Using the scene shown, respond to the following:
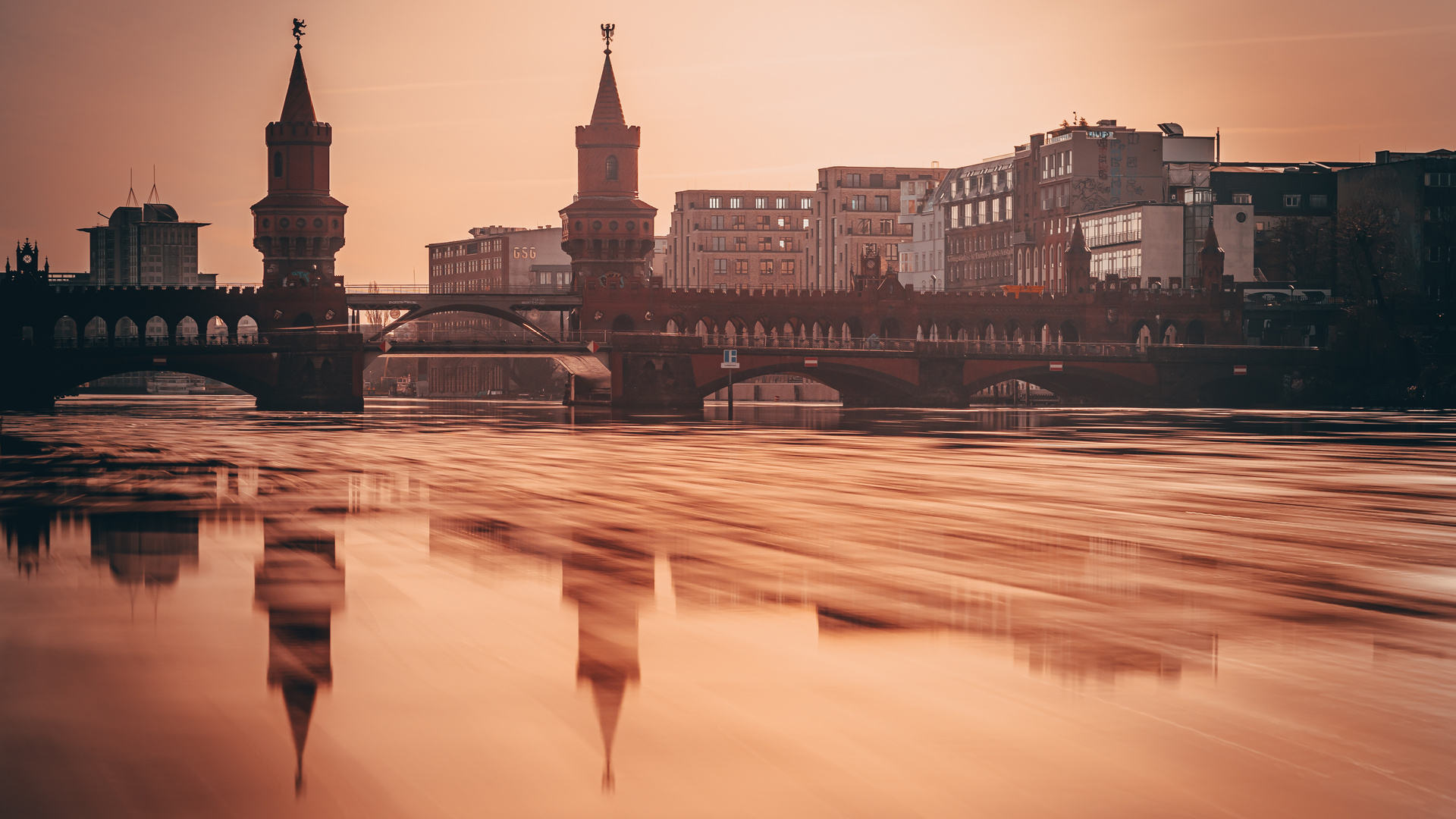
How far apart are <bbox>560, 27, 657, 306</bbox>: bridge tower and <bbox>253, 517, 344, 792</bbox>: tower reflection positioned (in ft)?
490

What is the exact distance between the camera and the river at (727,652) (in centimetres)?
1123

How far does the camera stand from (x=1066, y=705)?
547 inches

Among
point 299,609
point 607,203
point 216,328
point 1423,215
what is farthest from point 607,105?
point 299,609

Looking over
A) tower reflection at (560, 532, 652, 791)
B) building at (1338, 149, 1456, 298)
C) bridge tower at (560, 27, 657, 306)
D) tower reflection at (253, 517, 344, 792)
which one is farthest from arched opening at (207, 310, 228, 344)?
tower reflection at (560, 532, 652, 791)

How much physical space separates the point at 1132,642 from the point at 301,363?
4865 inches

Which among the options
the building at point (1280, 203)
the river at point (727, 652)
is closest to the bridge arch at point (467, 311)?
the building at point (1280, 203)

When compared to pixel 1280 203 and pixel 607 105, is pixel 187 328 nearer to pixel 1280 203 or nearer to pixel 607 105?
pixel 607 105

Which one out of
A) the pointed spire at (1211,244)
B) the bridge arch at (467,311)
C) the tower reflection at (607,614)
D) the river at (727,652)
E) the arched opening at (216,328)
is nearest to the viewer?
the river at (727,652)

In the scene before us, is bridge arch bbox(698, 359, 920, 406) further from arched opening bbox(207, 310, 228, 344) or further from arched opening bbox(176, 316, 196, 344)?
arched opening bbox(176, 316, 196, 344)

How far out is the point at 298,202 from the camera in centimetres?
17838

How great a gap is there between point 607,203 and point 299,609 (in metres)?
161

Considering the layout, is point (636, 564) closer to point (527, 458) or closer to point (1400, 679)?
point (1400, 679)

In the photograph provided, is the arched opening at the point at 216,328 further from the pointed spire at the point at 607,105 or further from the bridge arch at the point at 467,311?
the pointed spire at the point at 607,105

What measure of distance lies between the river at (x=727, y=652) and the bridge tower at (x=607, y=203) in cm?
13997
